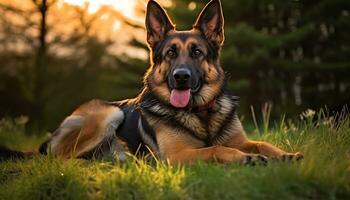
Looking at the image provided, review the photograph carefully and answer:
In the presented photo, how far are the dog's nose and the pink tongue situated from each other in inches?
7.0

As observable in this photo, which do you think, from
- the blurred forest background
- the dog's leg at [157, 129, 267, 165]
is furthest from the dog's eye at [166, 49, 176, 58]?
the blurred forest background

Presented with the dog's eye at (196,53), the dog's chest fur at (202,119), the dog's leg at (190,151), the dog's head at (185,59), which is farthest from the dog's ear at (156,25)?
the dog's leg at (190,151)

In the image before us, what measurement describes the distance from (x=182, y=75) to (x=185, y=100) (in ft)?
1.13

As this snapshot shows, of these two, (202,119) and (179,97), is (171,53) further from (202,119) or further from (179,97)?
(202,119)

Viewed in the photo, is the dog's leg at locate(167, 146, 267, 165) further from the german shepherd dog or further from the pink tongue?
the pink tongue

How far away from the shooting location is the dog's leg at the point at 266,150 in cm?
501

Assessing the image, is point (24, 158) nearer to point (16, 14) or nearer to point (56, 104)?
point (16, 14)

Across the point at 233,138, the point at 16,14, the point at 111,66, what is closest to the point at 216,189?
the point at 233,138

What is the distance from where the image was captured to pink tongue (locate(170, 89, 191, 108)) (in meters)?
5.76

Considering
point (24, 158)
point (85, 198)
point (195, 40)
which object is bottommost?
point (24, 158)

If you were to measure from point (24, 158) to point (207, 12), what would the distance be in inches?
107

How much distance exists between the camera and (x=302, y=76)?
790 inches

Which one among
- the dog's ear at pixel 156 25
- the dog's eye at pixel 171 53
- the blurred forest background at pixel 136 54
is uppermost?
the dog's ear at pixel 156 25

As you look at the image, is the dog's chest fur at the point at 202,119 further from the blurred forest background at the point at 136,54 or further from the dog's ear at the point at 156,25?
the blurred forest background at the point at 136,54
